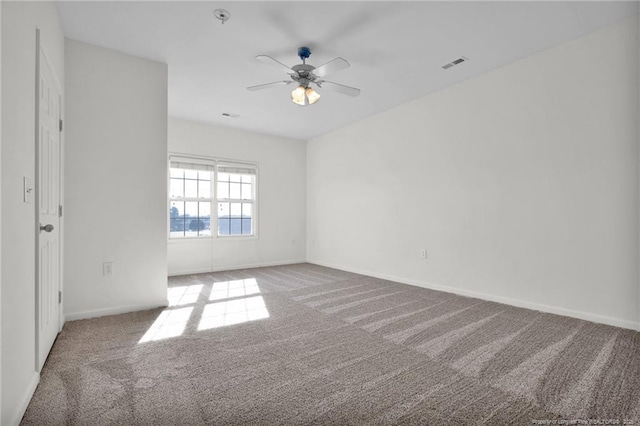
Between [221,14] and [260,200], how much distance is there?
3.83 metres

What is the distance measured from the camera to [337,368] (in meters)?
→ 2.01

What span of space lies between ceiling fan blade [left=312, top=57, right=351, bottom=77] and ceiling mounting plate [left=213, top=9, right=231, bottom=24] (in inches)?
34.6

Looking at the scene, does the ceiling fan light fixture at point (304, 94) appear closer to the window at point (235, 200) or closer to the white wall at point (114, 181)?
the white wall at point (114, 181)

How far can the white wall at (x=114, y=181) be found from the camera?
115 inches

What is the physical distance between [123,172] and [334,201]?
11.9ft

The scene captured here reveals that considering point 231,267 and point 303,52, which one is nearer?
point 303,52

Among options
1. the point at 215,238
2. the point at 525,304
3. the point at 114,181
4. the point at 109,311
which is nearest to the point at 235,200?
the point at 215,238

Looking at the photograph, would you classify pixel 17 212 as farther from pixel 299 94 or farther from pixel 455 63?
pixel 455 63

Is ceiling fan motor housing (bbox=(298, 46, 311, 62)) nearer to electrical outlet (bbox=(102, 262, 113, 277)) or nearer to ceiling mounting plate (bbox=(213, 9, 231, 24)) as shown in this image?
ceiling mounting plate (bbox=(213, 9, 231, 24))

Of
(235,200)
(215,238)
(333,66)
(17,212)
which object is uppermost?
(333,66)

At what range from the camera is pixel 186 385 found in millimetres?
1798

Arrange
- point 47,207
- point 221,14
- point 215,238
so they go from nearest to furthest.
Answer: point 47,207 → point 221,14 → point 215,238

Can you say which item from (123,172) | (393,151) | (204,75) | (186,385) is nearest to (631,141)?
(393,151)

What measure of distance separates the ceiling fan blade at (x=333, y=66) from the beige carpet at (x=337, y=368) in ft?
7.69
